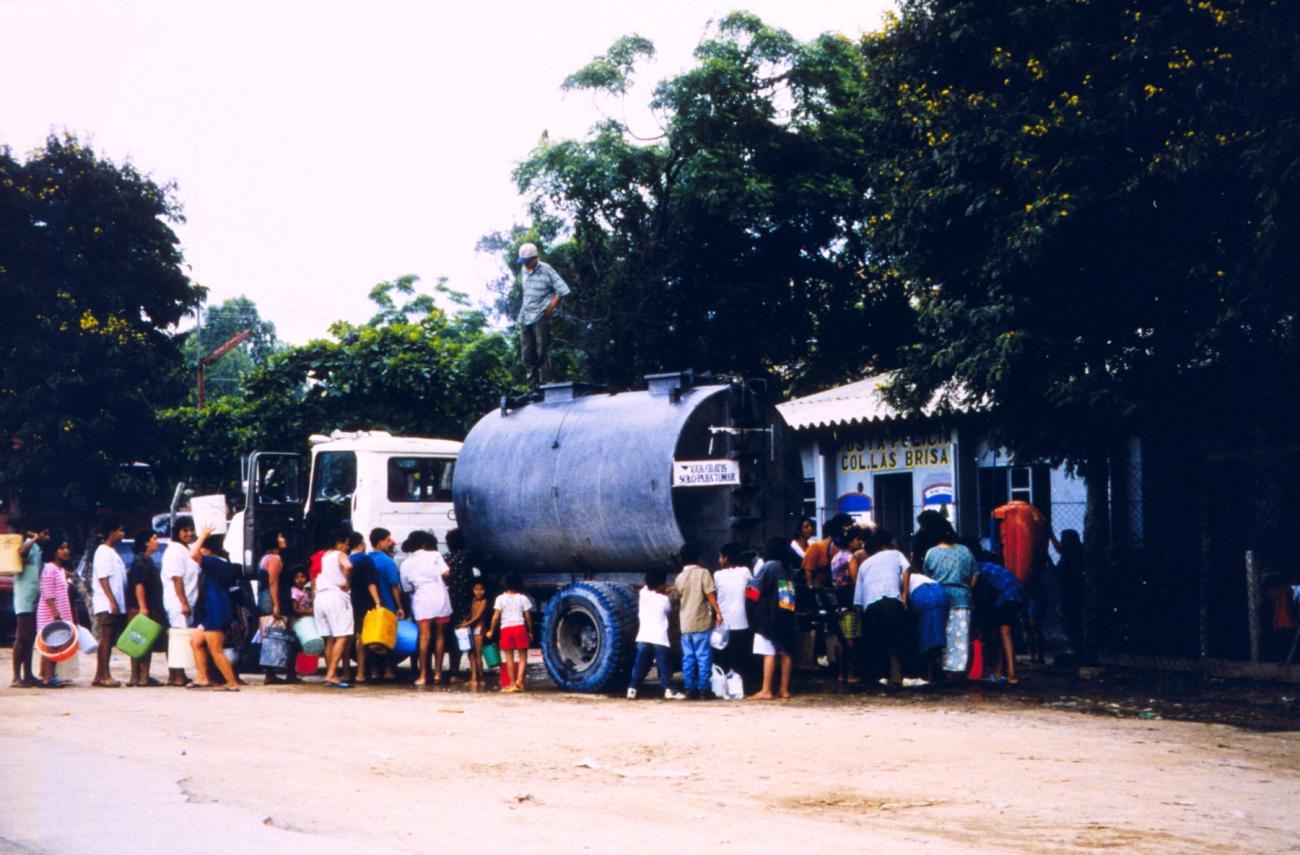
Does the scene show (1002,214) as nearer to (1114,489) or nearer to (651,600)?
(1114,489)

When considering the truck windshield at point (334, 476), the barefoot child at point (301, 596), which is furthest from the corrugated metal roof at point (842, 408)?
the barefoot child at point (301, 596)

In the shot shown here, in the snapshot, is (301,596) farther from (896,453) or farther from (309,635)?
(896,453)

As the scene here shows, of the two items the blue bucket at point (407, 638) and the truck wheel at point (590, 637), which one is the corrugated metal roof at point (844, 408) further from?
the blue bucket at point (407, 638)

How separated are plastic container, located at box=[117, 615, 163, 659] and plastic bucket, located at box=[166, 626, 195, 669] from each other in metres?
0.20

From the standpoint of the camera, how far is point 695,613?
37.9 ft

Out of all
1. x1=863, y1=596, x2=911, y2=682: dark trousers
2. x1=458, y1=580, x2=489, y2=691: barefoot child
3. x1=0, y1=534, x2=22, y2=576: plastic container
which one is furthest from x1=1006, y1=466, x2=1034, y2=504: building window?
x1=0, y1=534, x2=22, y2=576: plastic container

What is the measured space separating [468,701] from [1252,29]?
995 cm

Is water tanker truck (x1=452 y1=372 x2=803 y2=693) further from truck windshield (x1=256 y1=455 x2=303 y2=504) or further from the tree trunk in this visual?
the tree trunk

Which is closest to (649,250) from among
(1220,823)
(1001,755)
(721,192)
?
(721,192)

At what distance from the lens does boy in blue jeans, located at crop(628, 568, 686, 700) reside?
11758 millimetres

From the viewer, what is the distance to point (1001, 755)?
8.26 m

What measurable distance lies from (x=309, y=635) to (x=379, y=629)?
37.3 inches

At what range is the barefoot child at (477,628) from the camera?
42.4 feet

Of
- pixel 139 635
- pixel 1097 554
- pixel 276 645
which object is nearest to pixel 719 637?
pixel 276 645
